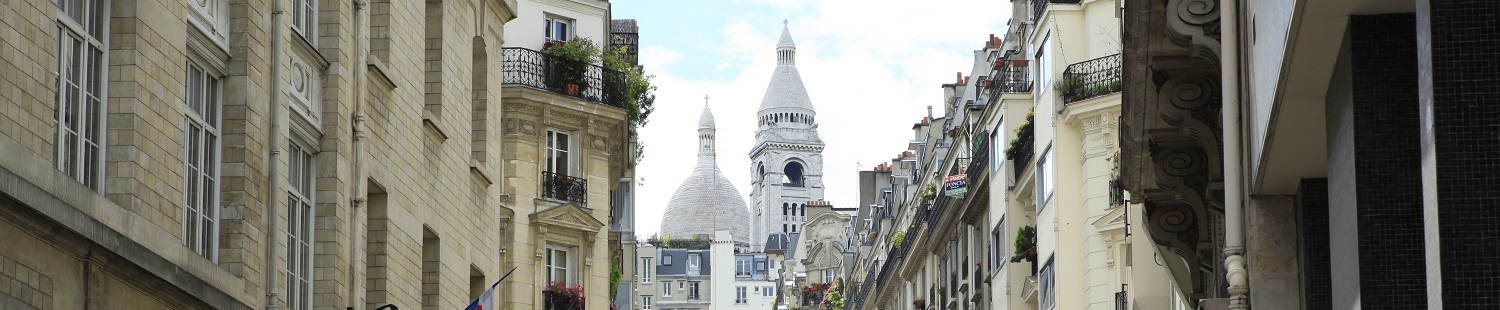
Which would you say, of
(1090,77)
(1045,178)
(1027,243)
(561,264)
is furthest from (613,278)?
(1090,77)

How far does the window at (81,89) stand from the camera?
15.2 meters

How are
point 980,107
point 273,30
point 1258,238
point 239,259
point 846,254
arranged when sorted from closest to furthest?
point 1258,238 → point 239,259 → point 273,30 → point 980,107 → point 846,254

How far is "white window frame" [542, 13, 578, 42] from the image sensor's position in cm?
4250

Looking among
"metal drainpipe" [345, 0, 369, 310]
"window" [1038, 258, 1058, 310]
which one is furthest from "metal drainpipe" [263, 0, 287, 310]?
"window" [1038, 258, 1058, 310]

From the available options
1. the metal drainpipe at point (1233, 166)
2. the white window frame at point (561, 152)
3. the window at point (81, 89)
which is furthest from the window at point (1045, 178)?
the window at point (81, 89)

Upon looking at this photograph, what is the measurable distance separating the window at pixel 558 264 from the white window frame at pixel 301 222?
768 inches

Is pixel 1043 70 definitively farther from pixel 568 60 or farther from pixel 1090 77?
pixel 568 60

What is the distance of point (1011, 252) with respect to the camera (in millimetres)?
45344

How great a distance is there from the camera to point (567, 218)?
136ft

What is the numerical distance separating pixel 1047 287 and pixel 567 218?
31.0 ft

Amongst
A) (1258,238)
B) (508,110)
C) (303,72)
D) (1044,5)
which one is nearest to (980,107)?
(1044,5)

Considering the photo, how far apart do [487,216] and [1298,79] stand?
2101 centimetres

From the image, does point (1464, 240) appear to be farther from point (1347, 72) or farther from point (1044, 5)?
point (1044, 5)

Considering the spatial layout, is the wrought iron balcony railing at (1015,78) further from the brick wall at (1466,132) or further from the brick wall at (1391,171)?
the brick wall at (1466,132)
